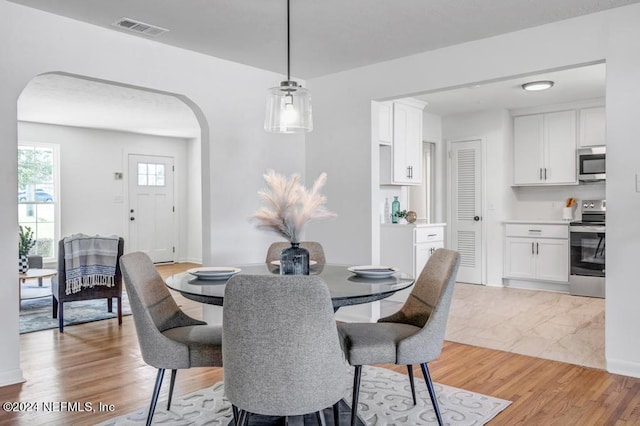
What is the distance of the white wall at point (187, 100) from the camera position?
3062mm

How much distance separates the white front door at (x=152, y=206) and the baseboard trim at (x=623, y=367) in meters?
7.45

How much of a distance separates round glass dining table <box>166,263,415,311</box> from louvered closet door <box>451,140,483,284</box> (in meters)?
4.48

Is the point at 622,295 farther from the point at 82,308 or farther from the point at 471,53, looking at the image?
the point at 82,308

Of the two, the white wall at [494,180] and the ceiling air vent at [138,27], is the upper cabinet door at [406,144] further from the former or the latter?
the ceiling air vent at [138,27]

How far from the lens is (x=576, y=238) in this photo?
5941 mm

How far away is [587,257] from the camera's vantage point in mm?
5859

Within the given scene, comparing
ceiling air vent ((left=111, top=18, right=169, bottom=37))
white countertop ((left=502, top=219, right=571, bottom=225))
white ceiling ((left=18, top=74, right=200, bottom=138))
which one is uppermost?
white ceiling ((left=18, top=74, right=200, bottom=138))

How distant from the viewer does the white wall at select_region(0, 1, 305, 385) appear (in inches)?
121

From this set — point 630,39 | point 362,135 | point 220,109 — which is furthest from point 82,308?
point 630,39

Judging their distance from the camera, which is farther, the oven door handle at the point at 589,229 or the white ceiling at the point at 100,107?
the oven door handle at the point at 589,229

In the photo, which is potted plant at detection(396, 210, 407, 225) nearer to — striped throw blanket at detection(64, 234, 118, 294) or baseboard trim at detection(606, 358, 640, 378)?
baseboard trim at detection(606, 358, 640, 378)

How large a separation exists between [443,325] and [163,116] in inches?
230

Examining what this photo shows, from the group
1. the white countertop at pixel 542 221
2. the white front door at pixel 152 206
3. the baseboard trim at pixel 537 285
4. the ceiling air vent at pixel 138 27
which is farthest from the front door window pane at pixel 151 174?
the baseboard trim at pixel 537 285

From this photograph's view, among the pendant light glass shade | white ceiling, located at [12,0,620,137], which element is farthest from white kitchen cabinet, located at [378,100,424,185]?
the pendant light glass shade
